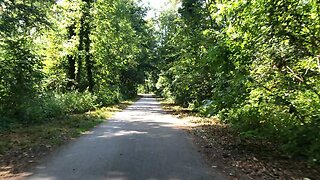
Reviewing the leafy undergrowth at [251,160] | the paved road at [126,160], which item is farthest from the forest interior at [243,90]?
the paved road at [126,160]

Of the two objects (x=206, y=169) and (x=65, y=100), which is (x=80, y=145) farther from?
(x=65, y=100)

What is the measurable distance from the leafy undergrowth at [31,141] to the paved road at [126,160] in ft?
1.53

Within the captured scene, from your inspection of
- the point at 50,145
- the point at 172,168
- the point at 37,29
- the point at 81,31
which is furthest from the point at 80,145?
the point at 81,31

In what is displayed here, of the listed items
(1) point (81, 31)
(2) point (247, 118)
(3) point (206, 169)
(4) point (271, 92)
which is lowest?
(3) point (206, 169)

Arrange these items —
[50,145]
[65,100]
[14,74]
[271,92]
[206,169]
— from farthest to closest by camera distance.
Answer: [65,100] → [14,74] → [50,145] → [271,92] → [206,169]

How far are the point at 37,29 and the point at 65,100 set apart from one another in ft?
22.0

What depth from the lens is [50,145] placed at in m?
9.81

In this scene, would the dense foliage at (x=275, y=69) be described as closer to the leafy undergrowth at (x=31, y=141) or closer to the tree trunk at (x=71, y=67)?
the leafy undergrowth at (x=31, y=141)

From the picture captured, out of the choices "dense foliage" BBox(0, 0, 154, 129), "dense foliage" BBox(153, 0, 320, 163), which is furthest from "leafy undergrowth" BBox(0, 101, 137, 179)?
"dense foliage" BBox(153, 0, 320, 163)

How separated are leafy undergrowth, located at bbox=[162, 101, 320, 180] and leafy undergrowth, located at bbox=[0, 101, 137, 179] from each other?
4.36 m

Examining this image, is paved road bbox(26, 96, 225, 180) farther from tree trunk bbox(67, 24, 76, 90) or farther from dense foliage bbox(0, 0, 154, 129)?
tree trunk bbox(67, 24, 76, 90)

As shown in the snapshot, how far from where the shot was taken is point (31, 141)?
10320 millimetres

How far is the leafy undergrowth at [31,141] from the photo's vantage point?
25.1 feet

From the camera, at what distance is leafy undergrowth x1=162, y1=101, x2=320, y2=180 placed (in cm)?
675
